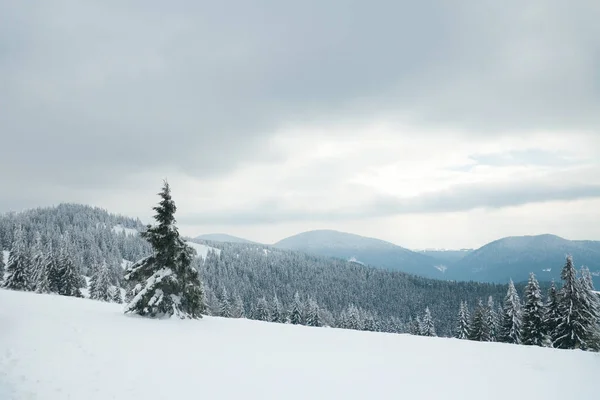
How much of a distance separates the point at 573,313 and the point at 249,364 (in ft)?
107

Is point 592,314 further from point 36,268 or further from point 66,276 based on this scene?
point 36,268

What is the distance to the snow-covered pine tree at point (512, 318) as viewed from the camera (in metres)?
38.4

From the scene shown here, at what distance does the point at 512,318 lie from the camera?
39281 millimetres

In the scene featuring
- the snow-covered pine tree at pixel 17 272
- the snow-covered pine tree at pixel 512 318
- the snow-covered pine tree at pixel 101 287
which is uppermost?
the snow-covered pine tree at pixel 17 272

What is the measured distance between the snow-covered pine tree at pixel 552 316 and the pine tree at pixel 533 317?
372 mm

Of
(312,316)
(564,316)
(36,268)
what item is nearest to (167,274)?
(564,316)

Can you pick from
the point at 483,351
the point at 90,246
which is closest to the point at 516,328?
the point at 483,351

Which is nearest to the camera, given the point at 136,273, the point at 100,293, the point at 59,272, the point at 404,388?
the point at 404,388

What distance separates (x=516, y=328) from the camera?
1516 inches

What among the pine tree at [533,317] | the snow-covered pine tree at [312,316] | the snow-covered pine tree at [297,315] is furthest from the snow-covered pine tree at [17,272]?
the pine tree at [533,317]

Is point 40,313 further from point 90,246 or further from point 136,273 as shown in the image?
point 90,246

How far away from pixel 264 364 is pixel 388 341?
724 cm

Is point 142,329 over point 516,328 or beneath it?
over

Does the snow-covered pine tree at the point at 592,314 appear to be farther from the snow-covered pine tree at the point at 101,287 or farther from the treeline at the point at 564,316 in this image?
the snow-covered pine tree at the point at 101,287
